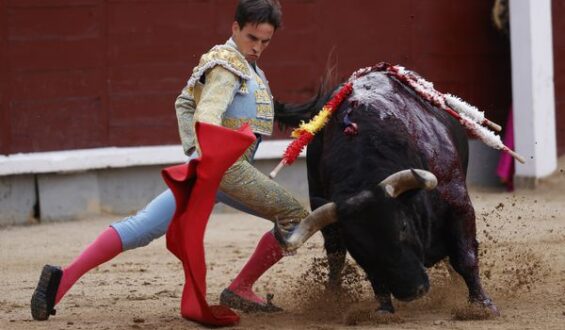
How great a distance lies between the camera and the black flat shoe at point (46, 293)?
378 centimetres

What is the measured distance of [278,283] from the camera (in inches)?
185

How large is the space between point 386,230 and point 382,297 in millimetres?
287

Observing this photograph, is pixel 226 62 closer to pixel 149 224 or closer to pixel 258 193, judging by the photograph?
pixel 258 193

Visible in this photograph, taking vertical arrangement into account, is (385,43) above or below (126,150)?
above

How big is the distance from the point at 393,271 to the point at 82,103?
356 cm

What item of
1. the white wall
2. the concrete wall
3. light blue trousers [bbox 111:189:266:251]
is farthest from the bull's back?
the white wall

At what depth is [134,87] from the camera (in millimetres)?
6840

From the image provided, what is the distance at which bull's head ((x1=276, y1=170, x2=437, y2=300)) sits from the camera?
3.48 m

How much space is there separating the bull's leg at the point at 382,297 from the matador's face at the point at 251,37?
749mm

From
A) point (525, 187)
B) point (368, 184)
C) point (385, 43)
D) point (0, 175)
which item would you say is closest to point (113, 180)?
point (0, 175)

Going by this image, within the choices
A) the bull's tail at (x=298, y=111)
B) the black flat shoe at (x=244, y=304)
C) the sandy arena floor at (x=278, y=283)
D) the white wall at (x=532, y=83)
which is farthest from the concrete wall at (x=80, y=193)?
the black flat shoe at (x=244, y=304)

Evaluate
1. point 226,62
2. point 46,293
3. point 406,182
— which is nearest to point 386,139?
point 406,182

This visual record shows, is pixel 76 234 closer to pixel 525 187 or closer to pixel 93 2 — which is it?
pixel 93 2

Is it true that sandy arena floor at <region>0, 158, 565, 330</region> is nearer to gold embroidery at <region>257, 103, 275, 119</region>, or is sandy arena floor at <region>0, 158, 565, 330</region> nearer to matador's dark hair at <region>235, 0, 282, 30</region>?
gold embroidery at <region>257, 103, 275, 119</region>
